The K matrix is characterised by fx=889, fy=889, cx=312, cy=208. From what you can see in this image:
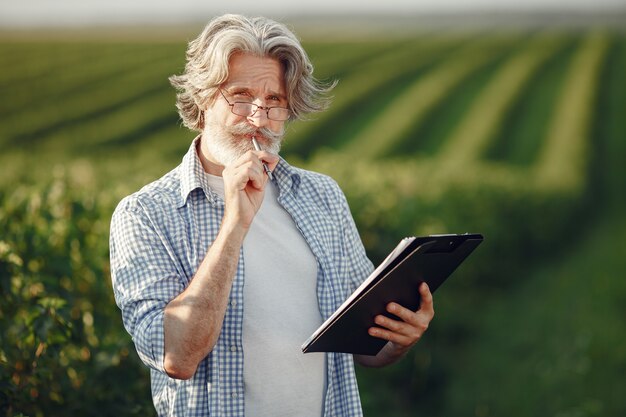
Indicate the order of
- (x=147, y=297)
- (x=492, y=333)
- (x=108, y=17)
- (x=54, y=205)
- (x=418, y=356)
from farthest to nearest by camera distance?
1. (x=108, y=17)
2. (x=492, y=333)
3. (x=418, y=356)
4. (x=54, y=205)
5. (x=147, y=297)

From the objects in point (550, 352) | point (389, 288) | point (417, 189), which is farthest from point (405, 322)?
point (417, 189)

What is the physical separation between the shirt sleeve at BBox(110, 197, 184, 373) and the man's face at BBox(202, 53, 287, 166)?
12.1 inches

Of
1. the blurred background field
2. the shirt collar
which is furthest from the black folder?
the blurred background field

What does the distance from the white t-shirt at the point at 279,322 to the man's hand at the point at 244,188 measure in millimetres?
216

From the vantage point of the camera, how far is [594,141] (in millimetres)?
28516

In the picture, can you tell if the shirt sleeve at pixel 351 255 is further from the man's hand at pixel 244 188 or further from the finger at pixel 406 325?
the man's hand at pixel 244 188

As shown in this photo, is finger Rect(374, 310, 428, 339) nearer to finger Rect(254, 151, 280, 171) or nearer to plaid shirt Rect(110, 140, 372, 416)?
plaid shirt Rect(110, 140, 372, 416)

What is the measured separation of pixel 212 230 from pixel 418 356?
4579 millimetres

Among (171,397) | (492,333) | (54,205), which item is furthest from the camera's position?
(492,333)

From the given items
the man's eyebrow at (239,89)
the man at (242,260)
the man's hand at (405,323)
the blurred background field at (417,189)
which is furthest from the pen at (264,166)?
the blurred background field at (417,189)

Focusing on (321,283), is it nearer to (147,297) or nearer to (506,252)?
(147,297)

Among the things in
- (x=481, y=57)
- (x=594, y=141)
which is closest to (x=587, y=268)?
(x=594, y=141)

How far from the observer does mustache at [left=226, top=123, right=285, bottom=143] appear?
101 inches

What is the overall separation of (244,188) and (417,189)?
6.46 meters
